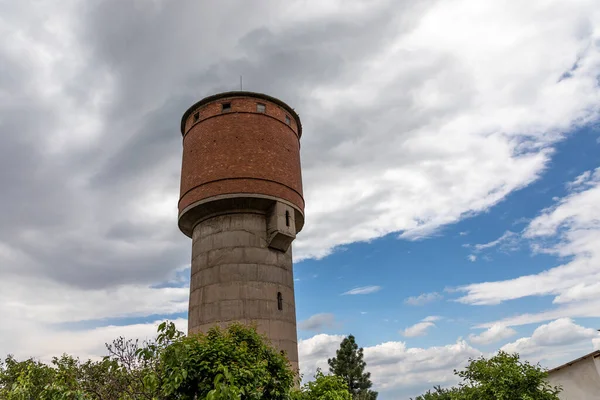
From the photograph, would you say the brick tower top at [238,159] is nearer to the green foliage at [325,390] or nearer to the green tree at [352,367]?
the green foliage at [325,390]

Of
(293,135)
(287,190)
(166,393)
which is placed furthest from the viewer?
(293,135)

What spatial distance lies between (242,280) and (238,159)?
4.68 meters

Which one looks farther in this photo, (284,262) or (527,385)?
(284,262)

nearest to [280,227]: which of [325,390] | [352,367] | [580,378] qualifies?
[325,390]

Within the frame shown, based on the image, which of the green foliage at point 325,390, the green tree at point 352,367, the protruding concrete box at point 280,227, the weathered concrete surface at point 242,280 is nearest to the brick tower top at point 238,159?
the protruding concrete box at point 280,227

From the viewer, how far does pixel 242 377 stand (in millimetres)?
8031

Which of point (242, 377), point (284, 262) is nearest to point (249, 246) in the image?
point (284, 262)

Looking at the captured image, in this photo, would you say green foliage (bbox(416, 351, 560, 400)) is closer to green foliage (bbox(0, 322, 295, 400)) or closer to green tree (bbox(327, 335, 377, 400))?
green foliage (bbox(0, 322, 295, 400))

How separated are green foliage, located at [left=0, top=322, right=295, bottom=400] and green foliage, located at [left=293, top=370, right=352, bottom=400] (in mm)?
3897

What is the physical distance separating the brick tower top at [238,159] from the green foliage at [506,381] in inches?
346

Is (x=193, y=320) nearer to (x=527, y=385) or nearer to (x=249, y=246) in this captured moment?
(x=249, y=246)

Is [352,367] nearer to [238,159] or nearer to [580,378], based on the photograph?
[580,378]

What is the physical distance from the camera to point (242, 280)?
16375 millimetres

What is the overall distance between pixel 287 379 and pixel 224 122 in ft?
38.0
